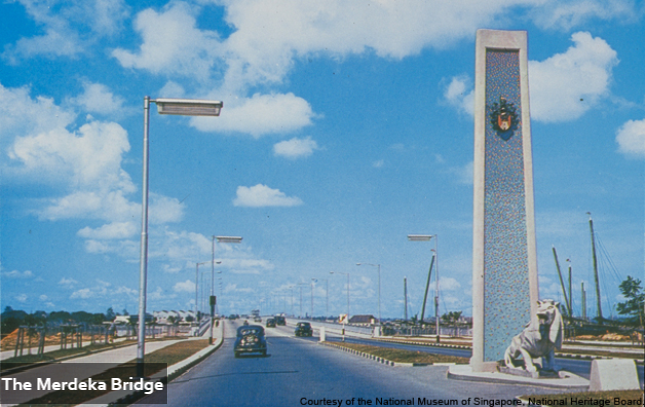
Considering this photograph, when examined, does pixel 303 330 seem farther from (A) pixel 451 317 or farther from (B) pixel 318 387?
(B) pixel 318 387

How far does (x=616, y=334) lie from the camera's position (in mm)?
53188

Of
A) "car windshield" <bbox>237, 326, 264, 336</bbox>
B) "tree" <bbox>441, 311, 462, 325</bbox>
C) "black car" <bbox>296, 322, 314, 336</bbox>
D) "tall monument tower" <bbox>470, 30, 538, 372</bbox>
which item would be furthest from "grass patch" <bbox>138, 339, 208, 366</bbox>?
"tree" <bbox>441, 311, 462, 325</bbox>

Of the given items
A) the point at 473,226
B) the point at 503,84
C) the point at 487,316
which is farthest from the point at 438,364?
the point at 503,84

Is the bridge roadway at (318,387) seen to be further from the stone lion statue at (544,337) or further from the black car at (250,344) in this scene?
the black car at (250,344)

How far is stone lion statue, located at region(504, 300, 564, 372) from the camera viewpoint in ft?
58.8

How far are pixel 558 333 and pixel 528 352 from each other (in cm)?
115

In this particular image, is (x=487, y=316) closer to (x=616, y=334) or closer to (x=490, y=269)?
(x=490, y=269)

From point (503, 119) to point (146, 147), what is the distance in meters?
11.7

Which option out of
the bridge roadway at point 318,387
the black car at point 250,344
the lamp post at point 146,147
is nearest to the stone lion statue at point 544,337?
the bridge roadway at point 318,387

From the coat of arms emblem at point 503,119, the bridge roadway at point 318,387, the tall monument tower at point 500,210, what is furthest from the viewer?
the coat of arms emblem at point 503,119

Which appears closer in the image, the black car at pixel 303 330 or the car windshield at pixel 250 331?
the car windshield at pixel 250 331

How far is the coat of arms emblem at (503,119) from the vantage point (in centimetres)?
2219

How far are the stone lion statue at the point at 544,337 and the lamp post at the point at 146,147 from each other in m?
10.3

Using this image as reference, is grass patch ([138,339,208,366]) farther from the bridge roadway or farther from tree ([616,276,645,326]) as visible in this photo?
tree ([616,276,645,326])
